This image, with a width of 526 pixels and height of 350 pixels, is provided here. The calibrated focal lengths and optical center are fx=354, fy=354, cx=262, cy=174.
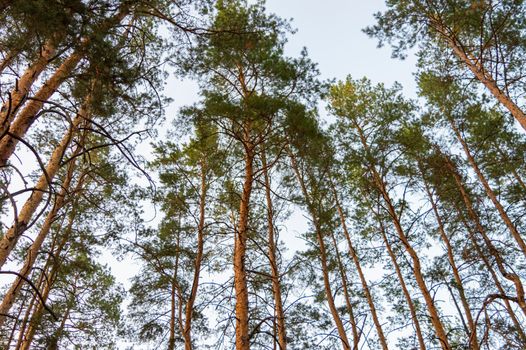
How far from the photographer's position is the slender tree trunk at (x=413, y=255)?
680 cm

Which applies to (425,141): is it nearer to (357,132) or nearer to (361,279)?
(357,132)

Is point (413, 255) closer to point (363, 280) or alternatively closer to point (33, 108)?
point (363, 280)

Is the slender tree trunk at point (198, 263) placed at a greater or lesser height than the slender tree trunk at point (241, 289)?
greater

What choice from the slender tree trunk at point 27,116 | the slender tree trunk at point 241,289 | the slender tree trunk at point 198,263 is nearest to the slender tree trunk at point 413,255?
the slender tree trunk at point 241,289

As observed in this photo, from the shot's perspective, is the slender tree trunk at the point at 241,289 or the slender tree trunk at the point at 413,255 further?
Result: the slender tree trunk at the point at 413,255

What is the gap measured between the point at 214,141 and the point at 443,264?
8.24 meters

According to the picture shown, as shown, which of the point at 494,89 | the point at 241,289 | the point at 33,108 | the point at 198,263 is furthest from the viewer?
the point at 198,263

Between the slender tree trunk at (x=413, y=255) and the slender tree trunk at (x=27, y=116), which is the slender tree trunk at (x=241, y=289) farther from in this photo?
the slender tree trunk at (x=27, y=116)

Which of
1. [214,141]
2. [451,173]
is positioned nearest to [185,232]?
[214,141]

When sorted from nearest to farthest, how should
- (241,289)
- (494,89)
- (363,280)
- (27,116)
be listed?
(27,116) < (241,289) < (494,89) < (363,280)

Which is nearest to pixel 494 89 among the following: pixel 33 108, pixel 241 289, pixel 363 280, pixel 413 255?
pixel 413 255

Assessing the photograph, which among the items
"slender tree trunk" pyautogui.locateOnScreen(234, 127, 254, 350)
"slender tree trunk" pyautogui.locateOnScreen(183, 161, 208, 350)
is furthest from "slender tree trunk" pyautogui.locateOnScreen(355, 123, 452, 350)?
Result: "slender tree trunk" pyautogui.locateOnScreen(183, 161, 208, 350)

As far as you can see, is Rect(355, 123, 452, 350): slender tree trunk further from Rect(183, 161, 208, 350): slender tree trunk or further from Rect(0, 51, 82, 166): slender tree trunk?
Rect(0, 51, 82, 166): slender tree trunk

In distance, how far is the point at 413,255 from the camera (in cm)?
753
